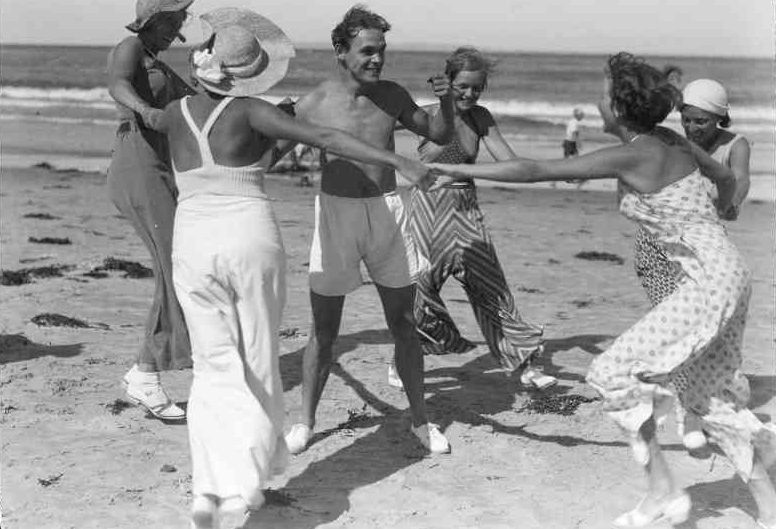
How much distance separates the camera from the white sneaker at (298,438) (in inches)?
233

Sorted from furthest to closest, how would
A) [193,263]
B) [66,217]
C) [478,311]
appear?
1. [66,217]
2. [478,311]
3. [193,263]

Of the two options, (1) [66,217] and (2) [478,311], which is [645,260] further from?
(1) [66,217]

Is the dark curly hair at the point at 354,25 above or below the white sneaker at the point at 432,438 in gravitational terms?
above

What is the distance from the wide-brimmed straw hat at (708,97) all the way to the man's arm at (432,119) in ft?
3.75

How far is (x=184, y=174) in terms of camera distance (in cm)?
486

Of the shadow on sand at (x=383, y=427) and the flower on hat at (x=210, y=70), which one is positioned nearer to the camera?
the flower on hat at (x=210, y=70)

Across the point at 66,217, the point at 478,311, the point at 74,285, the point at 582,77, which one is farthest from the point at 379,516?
the point at 582,77

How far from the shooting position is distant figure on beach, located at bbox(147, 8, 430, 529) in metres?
4.67

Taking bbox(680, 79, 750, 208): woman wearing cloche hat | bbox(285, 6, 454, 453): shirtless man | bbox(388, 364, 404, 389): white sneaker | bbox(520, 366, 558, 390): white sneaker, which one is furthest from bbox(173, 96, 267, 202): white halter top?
bbox(520, 366, 558, 390): white sneaker

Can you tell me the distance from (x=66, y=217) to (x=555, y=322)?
22.6ft

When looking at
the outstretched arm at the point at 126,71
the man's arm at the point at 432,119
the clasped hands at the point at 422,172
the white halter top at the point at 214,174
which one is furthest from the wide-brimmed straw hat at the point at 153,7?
the clasped hands at the point at 422,172

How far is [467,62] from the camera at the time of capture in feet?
21.6

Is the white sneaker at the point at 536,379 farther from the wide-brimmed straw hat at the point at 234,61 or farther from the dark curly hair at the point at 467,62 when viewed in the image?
the wide-brimmed straw hat at the point at 234,61

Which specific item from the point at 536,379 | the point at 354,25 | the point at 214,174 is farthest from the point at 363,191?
the point at 536,379
